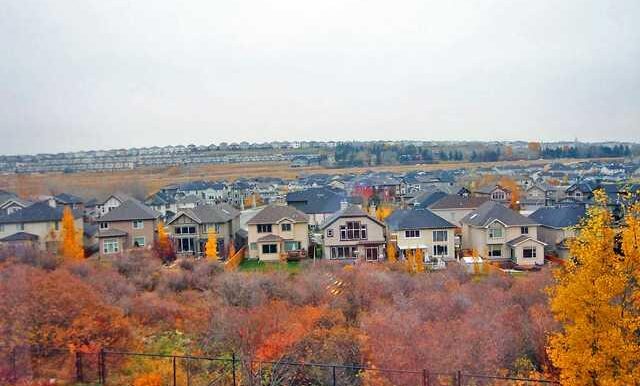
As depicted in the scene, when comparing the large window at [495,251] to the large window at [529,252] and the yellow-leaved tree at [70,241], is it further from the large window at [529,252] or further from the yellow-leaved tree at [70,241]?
the yellow-leaved tree at [70,241]

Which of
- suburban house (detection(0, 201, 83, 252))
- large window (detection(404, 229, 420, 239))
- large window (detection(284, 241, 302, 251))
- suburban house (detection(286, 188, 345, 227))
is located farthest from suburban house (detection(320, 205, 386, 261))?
suburban house (detection(0, 201, 83, 252))

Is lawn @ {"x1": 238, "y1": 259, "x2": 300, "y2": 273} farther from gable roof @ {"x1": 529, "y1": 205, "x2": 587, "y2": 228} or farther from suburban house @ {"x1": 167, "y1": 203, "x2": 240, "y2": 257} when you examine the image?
gable roof @ {"x1": 529, "y1": 205, "x2": 587, "y2": 228}

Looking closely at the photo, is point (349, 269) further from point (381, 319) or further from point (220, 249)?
point (220, 249)

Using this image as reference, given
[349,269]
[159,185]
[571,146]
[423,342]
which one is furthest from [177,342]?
[571,146]

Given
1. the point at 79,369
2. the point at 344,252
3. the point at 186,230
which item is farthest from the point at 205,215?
the point at 79,369

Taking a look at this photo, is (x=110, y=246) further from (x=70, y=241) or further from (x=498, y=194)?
(x=498, y=194)
